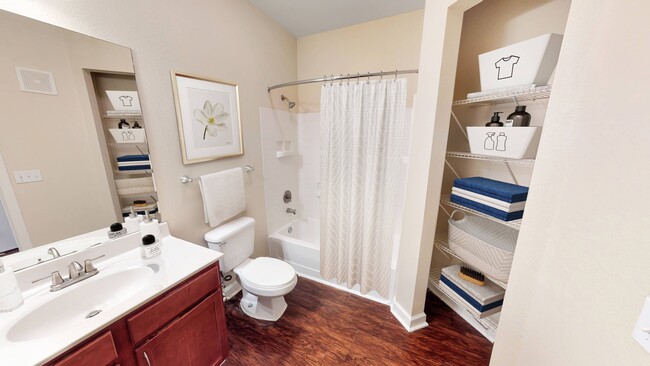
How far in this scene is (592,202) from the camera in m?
0.53

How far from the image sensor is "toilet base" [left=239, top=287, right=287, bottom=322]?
1.75 meters

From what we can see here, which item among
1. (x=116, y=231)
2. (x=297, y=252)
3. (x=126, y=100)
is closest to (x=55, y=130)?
(x=126, y=100)

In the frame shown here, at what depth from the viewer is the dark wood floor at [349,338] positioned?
4.76 ft

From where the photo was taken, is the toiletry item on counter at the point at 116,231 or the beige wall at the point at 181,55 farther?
the toiletry item on counter at the point at 116,231

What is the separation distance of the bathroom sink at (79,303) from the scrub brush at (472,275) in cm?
193

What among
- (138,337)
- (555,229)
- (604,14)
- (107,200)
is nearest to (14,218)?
(107,200)

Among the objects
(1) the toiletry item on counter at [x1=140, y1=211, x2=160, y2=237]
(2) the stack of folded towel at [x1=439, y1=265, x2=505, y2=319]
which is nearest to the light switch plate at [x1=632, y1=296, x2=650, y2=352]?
(2) the stack of folded towel at [x1=439, y1=265, x2=505, y2=319]

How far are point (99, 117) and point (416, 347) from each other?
2388mm

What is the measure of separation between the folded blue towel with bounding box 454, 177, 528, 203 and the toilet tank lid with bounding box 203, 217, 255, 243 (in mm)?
1633

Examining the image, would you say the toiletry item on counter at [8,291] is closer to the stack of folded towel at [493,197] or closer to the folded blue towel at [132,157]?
the folded blue towel at [132,157]

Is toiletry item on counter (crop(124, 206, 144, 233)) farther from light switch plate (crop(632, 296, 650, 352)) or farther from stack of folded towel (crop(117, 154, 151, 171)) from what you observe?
light switch plate (crop(632, 296, 650, 352))

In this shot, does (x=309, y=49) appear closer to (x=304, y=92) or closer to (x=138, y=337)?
(x=304, y=92)

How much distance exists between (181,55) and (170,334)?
161 centimetres

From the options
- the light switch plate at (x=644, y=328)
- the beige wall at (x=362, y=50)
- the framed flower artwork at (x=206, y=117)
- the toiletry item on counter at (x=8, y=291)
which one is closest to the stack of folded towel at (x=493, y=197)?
the light switch plate at (x=644, y=328)
